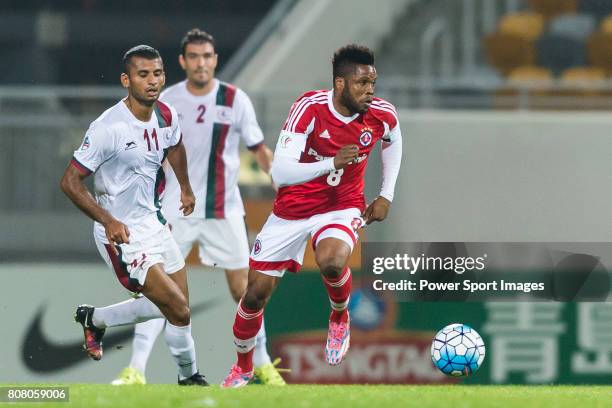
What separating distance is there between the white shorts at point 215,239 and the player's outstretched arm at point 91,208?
6.48 ft

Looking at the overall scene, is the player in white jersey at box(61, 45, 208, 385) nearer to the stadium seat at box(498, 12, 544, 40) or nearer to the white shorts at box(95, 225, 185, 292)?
the white shorts at box(95, 225, 185, 292)

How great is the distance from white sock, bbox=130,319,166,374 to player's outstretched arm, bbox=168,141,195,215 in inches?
61.4

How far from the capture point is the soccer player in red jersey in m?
9.19

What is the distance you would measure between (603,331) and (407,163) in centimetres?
227

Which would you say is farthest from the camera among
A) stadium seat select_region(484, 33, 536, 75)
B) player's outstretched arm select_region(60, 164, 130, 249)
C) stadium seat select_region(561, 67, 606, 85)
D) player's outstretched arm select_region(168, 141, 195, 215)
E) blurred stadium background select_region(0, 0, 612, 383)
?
stadium seat select_region(484, 33, 536, 75)

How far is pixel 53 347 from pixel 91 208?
3933 millimetres

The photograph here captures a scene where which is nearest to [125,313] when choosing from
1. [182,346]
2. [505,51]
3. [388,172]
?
[182,346]

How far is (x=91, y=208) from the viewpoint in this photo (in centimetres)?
895

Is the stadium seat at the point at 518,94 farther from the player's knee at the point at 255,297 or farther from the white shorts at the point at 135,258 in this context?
the white shorts at the point at 135,258

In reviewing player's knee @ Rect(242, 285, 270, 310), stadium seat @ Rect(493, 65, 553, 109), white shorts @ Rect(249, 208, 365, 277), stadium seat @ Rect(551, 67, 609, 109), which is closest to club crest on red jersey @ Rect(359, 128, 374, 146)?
white shorts @ Rect(249, 208, 365, 277)

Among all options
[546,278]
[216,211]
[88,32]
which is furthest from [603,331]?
[88,32]

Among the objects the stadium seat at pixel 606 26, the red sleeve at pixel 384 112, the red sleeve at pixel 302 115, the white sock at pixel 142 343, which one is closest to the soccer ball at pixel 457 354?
the red sleeve at pixel 384 112

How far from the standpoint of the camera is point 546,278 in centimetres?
1266

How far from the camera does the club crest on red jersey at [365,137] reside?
9344mm
